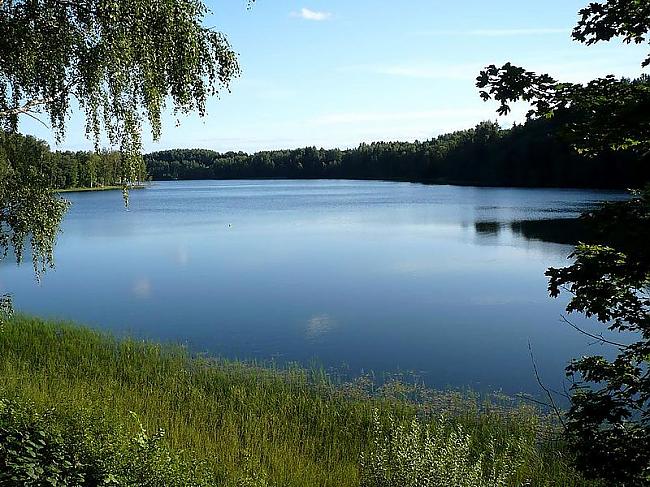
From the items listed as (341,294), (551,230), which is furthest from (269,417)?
(551,230)

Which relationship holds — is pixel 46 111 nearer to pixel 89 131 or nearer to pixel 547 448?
pixel 89 131

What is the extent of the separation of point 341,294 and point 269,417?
28.6 ft

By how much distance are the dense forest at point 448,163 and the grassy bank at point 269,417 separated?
315 cm

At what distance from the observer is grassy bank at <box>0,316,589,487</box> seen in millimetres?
5270

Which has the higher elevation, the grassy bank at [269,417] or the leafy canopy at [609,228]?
the leafy canopy at [609,228]

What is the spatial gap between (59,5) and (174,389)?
5.11m

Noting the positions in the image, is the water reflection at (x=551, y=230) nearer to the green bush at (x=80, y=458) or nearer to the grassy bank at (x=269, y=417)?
the grassy bank at (x=269, y=417)

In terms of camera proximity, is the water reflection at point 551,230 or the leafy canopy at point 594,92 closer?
the leafy canopy at point 594,92

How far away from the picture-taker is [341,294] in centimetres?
1609

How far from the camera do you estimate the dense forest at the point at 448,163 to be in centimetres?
5962

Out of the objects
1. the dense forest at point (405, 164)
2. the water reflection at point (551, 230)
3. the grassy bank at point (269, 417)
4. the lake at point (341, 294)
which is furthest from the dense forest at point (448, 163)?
the lake at point (341, 294)

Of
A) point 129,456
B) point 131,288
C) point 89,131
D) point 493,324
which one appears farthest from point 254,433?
point 131,288

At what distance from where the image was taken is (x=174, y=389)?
8328mm

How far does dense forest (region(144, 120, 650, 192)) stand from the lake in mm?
3941
